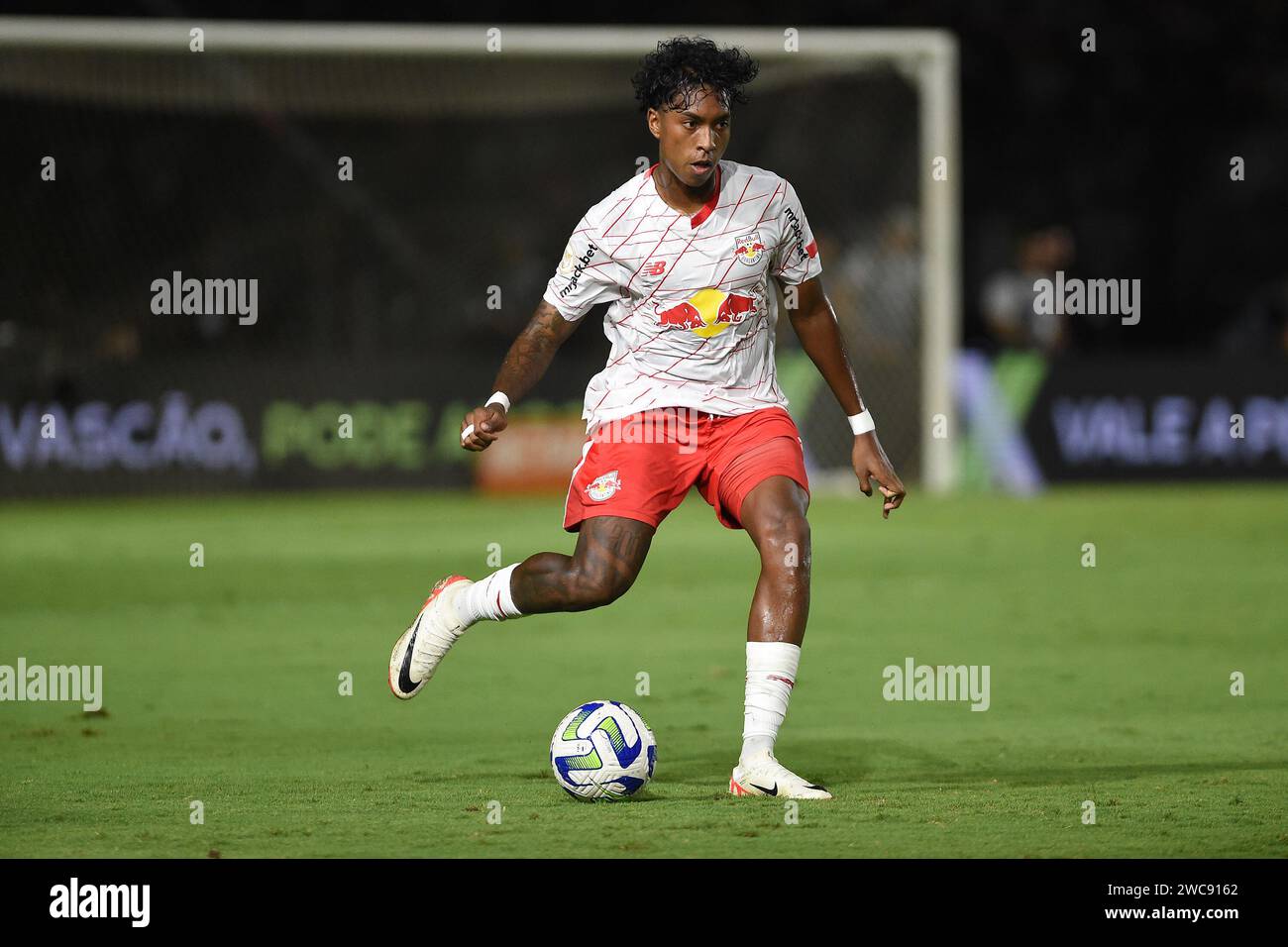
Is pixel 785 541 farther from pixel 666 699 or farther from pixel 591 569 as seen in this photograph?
pixel 666 699

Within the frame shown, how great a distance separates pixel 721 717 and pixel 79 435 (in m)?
12.5

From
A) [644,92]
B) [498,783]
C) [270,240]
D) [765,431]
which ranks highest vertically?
[270,240]

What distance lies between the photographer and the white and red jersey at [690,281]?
21.1ft

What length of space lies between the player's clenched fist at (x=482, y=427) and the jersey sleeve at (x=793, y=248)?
3.60 ft

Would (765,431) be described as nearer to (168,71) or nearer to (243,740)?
(243,740)

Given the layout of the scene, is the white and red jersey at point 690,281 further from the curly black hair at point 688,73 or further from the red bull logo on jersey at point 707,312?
the curly black hair at point 688,73

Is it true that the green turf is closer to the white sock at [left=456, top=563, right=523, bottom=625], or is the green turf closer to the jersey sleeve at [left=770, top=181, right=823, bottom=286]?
the white sock at [left=456, top=563, right=523, bottom=625]

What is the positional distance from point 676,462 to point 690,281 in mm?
598

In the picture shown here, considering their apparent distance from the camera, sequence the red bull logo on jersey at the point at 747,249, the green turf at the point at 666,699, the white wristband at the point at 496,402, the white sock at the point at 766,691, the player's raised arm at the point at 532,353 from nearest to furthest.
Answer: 1. the green turf at the point at 666,699
2. the white sock at the point at 766,691
3. the white wristband at the point at 496,402
4. the red bull logo on jersey at the point at 747,249
5. the player's raised arm at the point at 532,353

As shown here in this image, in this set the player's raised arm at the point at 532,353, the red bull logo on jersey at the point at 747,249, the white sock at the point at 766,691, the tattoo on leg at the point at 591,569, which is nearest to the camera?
the white sock at the point at 766,691

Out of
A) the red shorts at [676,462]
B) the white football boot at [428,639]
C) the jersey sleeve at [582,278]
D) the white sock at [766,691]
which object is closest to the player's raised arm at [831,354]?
the red shorts at [676,462]

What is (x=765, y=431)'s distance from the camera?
21.2 ft

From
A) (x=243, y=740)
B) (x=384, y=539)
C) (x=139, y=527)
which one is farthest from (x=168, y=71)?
(x=243, y=740)

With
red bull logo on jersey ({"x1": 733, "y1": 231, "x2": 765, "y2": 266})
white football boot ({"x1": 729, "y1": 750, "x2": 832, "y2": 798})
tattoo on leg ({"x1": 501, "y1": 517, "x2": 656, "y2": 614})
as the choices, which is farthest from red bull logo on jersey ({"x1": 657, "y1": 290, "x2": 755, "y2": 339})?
white football boot ({"x1": 729, "y1": 750, "x2": 832, "y2": 798})
